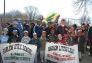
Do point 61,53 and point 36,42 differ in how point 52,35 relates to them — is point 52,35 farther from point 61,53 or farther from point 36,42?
point 61,53

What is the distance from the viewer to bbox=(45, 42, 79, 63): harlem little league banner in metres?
14.9

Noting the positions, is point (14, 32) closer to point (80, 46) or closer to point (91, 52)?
point (80, 46)

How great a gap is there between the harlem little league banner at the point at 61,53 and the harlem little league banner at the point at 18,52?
0.64m

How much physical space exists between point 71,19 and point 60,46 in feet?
67.5

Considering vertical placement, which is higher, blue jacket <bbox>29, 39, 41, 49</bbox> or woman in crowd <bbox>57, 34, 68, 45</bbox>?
woman in crowd <bbox>57, 34, 68, 45</bbox>

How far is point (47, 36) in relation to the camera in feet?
53.5

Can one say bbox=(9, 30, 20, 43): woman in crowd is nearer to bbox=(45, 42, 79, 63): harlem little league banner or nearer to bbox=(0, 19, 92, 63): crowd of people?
bbox=(0, 19, 92, 63): crowd of people

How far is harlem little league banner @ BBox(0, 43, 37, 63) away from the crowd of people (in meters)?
0.39

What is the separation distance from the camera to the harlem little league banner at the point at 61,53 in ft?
48.8

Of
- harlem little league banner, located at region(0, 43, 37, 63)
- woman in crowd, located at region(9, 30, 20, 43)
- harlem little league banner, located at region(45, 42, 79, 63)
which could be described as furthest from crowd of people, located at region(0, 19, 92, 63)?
harlem little league banner, located at region(0, 43, 37, 63)

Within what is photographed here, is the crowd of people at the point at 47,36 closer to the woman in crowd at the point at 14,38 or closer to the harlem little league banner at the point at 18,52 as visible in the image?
the woman in crowd at the point at 14,38

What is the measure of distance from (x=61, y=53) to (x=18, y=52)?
72.2 inches

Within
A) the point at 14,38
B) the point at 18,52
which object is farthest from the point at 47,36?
the point at 18,52

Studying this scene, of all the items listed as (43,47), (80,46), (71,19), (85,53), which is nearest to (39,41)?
(43,47)
